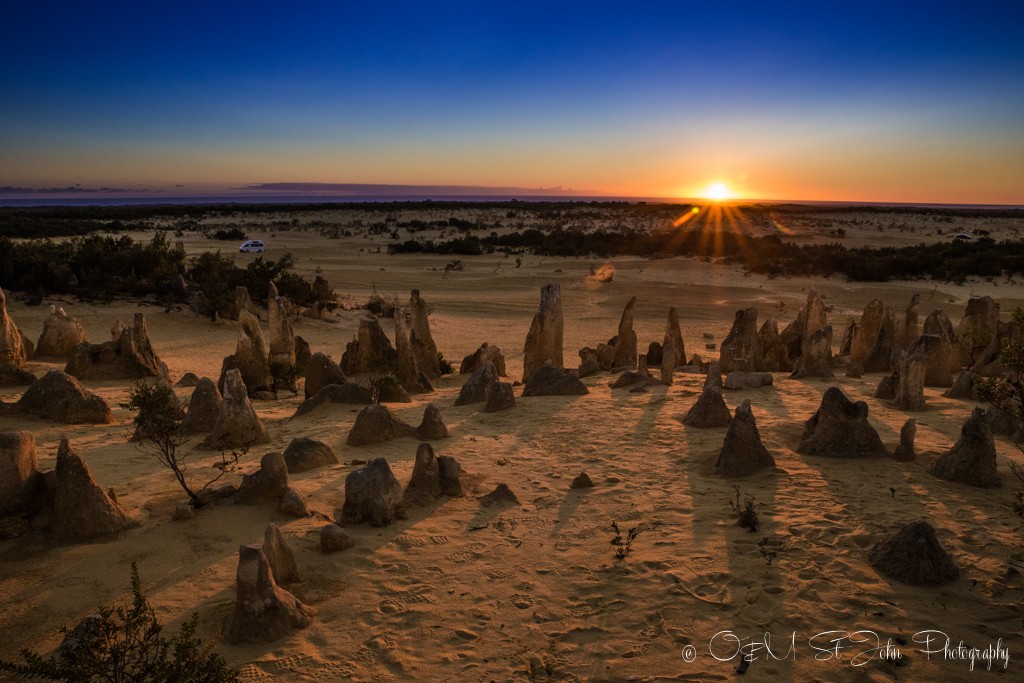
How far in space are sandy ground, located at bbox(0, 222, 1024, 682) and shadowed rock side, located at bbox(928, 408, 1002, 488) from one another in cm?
14

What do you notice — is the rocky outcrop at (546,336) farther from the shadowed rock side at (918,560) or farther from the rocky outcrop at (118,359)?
the shadowed rock side at (918,560)

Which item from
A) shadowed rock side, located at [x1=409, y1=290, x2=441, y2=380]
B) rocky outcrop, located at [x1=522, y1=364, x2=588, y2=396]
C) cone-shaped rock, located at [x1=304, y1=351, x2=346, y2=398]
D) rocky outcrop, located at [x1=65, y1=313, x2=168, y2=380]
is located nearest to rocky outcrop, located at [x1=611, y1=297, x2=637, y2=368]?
rocky outcrop, located at [x1=522, y1=364, x2=588, y2=396]

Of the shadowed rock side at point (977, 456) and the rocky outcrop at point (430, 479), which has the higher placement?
the shadowed rock side at point (977, 456)

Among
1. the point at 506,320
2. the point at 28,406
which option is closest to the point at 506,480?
the point at 28,406

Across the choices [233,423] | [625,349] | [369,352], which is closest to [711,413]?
[625,349]

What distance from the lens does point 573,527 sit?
616cm

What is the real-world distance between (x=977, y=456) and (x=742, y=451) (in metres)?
2.32

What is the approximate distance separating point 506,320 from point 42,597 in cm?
1872

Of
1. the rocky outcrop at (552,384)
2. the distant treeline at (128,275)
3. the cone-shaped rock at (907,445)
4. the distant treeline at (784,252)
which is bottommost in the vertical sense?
the rocky outcrop at (552,384)

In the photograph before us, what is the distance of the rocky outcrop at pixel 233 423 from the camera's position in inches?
330

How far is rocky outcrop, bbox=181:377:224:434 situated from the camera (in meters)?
8.96

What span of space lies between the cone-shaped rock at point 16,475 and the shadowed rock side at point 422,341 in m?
7.46

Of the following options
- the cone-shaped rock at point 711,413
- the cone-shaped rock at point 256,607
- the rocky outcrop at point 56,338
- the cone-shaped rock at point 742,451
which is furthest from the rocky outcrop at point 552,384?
the rocky outcrop at point 56,338

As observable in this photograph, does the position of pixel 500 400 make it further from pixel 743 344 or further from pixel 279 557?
pixel 743 344
